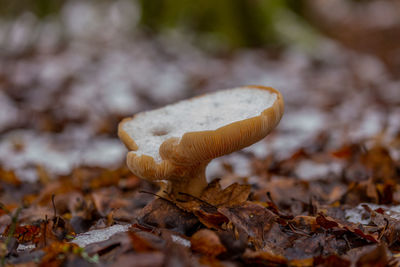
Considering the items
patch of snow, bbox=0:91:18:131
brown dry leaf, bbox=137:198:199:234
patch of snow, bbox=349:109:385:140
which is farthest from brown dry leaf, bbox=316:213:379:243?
patch of snow, bbox=0:91:18:131

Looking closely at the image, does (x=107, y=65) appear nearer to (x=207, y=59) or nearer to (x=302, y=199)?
(x=207, y=59)

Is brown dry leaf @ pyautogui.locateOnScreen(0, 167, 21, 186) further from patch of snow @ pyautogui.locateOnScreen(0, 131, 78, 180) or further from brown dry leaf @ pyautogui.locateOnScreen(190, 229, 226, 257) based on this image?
brown dry leaf @ pyautogui.locateOnScreen(190, 229, 226, 257)

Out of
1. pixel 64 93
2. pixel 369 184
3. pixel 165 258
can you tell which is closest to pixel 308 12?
pixel 64 93

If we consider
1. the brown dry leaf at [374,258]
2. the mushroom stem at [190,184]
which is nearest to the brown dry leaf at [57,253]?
the mushroom stem at [190,184]

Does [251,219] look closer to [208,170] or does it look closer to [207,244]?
[207,244]

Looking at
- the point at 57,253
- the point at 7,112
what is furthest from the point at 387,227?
the point at 7,112
